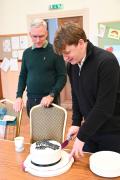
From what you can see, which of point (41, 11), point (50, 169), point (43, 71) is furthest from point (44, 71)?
point (41, 11)

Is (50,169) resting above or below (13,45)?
below

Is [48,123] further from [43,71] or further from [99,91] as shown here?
[99,91]

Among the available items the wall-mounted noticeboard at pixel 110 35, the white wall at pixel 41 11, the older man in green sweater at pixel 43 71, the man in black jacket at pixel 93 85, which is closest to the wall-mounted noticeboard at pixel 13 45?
the white wall at pixel 41 11

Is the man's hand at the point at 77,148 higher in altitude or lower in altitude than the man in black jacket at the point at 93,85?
lower

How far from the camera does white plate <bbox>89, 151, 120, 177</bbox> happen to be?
4.53ft

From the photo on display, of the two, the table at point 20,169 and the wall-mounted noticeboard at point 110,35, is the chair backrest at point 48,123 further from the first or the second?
the wall-mounted noticeboard at point 110,35

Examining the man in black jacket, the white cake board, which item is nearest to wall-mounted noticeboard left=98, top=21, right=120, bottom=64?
the man in black jacket

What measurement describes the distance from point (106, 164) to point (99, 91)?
0.39 metres

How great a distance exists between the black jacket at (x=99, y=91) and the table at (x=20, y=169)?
6.4 inches

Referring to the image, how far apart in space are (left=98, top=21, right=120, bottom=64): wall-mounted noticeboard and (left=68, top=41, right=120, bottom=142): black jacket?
302 centimetres

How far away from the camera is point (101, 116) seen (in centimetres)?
149

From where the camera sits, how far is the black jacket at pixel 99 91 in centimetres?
144

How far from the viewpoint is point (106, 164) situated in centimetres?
143

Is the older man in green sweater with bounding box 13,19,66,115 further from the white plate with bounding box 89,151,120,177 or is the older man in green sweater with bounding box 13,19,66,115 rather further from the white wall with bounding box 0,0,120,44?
the white wall with bounding box 0,0,120,44
